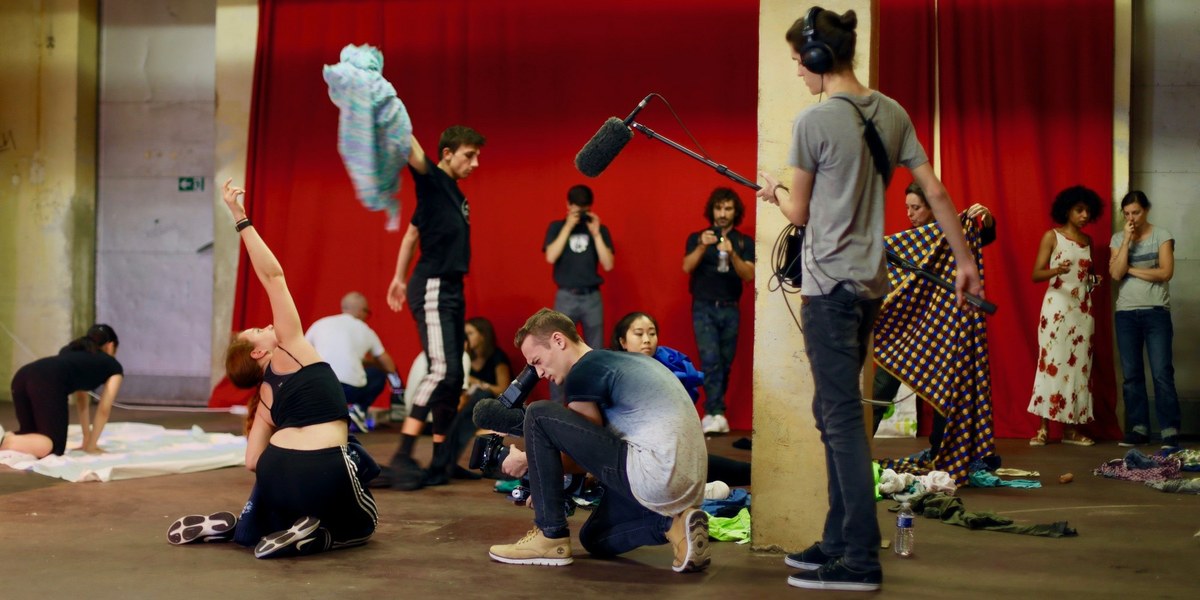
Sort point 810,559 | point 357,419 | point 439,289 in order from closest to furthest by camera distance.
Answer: point 810,559 → point 439,289 → point 357,419

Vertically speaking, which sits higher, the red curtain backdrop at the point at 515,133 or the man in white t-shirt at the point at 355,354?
the red curtain backdrop at the point at 515,133

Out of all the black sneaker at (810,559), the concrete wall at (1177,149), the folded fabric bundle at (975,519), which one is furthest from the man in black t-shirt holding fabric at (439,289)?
the concrete wall at (1177,149)

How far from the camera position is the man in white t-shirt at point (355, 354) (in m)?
6.85

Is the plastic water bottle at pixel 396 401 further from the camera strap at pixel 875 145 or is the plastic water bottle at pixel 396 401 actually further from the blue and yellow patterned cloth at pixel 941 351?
the camera strap at pixel 875 145

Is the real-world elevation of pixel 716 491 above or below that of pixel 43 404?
below

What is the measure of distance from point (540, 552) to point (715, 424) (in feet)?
12.1

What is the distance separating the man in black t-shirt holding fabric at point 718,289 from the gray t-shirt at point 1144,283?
7.17ft

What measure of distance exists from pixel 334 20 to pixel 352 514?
5.56m

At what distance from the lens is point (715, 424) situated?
700 centimetres

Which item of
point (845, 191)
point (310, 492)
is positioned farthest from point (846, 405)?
point (310, 492)

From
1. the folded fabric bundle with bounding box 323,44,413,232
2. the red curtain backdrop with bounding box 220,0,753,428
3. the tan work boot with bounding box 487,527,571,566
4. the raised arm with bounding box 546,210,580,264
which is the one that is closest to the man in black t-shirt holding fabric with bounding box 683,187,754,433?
the red curtain backdrop with bounding box 220,0,753,428

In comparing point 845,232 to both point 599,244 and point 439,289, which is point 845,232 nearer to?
point 439,289

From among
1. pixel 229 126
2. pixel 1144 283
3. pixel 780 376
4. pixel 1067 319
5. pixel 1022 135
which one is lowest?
pixel 780 376

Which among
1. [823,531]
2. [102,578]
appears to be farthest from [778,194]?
[102,578]
